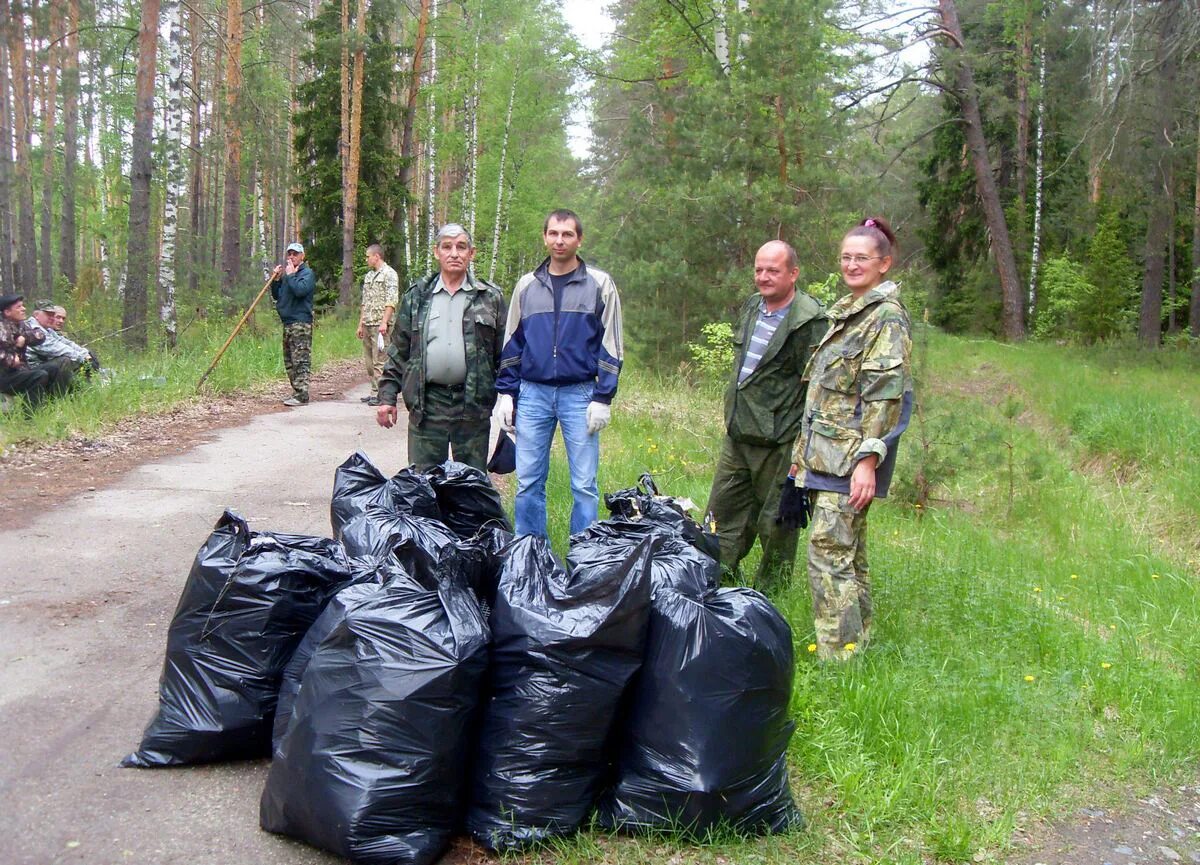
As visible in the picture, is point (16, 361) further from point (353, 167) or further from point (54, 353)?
point (353, 167)

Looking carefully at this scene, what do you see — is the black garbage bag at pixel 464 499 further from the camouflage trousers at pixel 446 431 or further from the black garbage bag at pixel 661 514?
the camouflage trousers at pixel 446 431

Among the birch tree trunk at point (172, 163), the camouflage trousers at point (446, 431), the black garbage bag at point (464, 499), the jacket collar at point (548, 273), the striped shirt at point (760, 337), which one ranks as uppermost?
the birch tree trunk at point (172, 163)

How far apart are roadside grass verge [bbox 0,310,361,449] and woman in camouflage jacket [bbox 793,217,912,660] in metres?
7.19

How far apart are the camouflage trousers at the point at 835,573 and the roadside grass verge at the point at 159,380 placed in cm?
719

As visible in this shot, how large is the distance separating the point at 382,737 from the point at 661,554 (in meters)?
1.17

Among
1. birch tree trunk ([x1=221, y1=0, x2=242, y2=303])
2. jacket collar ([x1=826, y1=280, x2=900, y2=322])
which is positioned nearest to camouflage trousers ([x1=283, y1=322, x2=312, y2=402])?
jacket collar ([x1=826, y1=280, x2=900, y2=322])

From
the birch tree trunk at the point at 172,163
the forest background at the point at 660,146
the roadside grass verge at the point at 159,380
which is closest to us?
the roadside grass verge at the point at 159,380

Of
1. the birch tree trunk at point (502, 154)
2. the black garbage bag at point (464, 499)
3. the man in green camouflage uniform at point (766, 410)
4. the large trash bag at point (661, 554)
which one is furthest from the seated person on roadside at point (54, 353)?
the birch tree trunk at point (502, 154)

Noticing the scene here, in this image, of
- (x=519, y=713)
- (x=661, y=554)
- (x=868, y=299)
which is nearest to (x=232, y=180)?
(x=868, y=299)

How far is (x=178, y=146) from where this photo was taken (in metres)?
14.2

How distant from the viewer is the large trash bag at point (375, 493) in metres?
4.16

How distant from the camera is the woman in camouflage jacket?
392 cm

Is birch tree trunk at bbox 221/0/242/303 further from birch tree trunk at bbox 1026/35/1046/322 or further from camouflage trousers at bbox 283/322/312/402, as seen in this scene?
birch tree trunk at bbox 1026/35/1046/322

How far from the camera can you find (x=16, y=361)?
9.74m
